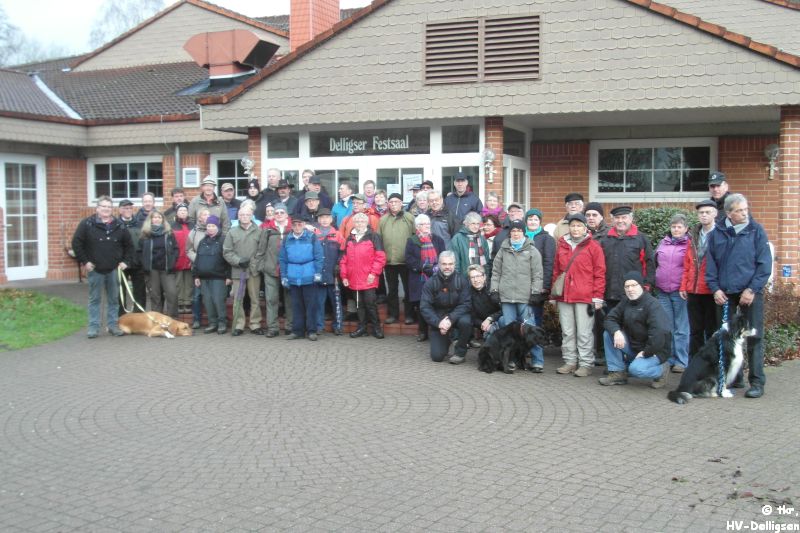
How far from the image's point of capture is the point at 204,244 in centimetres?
1145

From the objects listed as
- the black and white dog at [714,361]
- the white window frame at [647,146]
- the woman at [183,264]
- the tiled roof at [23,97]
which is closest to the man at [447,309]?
the black and white dog at [714,361]

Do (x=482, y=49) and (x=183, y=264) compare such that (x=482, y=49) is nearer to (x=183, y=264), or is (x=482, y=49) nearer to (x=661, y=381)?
(x=183, y=264)

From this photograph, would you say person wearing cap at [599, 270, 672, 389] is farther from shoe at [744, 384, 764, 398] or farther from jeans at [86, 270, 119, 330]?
jeans at [86, 270, 119, 330]

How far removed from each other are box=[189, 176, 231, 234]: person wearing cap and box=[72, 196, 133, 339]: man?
1.22 meters

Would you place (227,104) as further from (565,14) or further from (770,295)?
(770,295)

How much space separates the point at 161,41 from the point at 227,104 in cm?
1120

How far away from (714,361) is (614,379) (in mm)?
1073

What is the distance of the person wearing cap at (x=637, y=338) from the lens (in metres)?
8.11

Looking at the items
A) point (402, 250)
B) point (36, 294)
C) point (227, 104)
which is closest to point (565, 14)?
point (402, 250)

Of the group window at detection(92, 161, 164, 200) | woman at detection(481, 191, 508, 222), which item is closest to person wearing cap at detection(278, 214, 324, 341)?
woman at detection(481, 191, 508, 222)

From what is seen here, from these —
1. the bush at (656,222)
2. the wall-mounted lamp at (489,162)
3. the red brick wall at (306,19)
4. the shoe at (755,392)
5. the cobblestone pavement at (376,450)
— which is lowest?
the cobblestone pavement at (376,450)

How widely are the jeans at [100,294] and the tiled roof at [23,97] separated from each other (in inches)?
282

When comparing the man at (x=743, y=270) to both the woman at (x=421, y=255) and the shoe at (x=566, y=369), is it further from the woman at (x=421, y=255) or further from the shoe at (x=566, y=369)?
the woman at (x=421, y=255)

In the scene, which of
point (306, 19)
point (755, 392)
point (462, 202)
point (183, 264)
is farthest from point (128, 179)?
point (755, 392)
